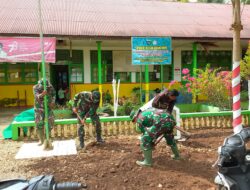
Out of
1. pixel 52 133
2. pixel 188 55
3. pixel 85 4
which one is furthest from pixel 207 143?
pixel 85 4

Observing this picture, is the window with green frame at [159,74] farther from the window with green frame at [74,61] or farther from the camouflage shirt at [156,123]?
the camouflage shirt at [156,123]

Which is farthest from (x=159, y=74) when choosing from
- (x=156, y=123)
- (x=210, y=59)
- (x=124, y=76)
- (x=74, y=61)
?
(x=156, y=123)

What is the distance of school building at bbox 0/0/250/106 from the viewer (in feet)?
34.3

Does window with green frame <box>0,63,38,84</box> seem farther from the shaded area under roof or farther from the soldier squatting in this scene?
the soldier squatting

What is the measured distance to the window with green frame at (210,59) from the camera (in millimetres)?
14305

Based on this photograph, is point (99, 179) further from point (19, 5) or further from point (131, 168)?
point (19, 5)

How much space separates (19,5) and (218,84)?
376 inches

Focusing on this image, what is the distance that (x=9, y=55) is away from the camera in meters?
8.41

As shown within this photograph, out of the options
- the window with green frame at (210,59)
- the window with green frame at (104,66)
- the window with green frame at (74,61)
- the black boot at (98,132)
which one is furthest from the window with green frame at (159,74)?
the black boot at (98,132)

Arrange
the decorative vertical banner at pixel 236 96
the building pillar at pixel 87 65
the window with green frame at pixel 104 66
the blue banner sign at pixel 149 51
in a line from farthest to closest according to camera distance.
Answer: the window with green frame at pixel 104 66, the building pillar at pixel 87 65, the blue banner sign at pixel 149 51, the decorative vertical banner at pixel 236 96

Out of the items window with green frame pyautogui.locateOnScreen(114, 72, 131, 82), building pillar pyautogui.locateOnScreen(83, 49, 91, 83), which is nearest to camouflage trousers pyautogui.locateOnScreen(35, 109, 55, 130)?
building pillar pyautogui.locateOnScreen(83, 49, 91, 83)

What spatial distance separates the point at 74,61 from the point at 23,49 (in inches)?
182

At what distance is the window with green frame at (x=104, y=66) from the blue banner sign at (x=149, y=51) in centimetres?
450

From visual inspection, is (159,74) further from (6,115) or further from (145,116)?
(145,116)
